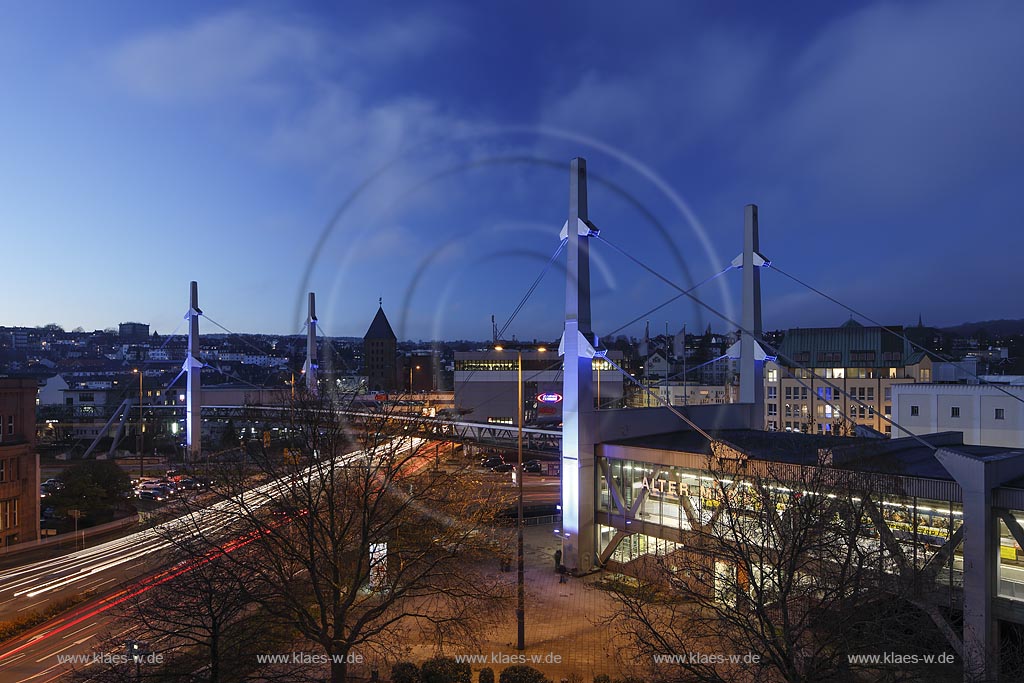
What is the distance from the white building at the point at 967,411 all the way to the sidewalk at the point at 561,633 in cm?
2820

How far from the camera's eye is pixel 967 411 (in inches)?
1575

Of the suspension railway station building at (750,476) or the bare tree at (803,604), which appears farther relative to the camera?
the suspension railway station building at (750,476)

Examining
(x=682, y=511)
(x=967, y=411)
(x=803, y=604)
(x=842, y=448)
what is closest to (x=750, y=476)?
(x=803, y=604)

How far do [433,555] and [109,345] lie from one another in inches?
7169

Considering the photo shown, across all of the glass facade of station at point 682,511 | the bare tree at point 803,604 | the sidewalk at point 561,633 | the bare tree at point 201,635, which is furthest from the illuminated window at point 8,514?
the bare tree at point 803,604

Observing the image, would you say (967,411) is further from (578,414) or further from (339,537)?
(339,537)

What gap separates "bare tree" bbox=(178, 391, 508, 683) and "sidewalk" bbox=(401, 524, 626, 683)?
3.57ft

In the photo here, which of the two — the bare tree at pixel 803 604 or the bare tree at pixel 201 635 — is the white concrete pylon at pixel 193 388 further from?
the bare tree at pixel 803 604

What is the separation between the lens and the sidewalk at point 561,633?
15875mm

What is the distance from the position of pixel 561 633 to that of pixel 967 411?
35595 millimetres

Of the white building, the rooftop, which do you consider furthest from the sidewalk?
the white building

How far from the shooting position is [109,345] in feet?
540

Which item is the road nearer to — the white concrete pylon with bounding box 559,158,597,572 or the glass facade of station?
the white concrete pylon with bounding box 559,158,597,572

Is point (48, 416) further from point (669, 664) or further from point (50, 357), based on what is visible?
point (50, 357)
